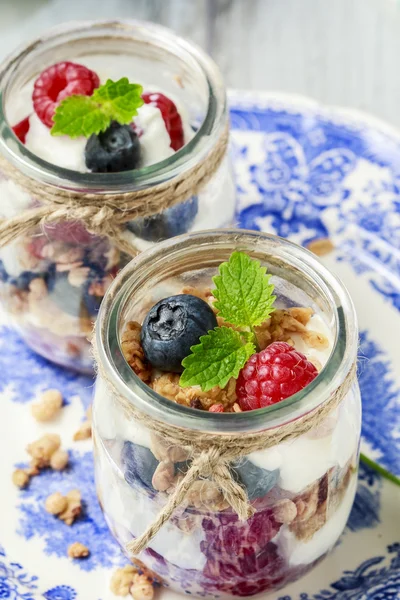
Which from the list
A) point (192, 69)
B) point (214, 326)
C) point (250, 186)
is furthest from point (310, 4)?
point (214, 326)

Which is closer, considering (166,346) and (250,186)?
(166,346)

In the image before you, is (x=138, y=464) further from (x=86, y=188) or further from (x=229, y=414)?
(x=86, y=188)

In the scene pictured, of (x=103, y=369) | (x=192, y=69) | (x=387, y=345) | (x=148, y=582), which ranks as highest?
(x=192, y=69)

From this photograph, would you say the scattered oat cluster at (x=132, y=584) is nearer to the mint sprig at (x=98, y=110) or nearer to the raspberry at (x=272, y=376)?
the raspberry at (x=272, y=376)

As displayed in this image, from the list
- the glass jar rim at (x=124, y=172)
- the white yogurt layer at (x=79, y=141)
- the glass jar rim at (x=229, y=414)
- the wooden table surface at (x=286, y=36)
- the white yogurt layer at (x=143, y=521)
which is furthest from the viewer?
the wooden table surface at (x=286, y=36)

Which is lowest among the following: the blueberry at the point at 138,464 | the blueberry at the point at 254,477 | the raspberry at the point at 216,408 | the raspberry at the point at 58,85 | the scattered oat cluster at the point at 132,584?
the scattered oat cluster at the point at 132,584

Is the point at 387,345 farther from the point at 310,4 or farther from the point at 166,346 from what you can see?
the point at 310,4

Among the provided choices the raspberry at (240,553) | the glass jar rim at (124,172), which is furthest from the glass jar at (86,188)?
the raspberry at (240,553)

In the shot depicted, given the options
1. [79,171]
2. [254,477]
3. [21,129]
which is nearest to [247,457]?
[254,477]
